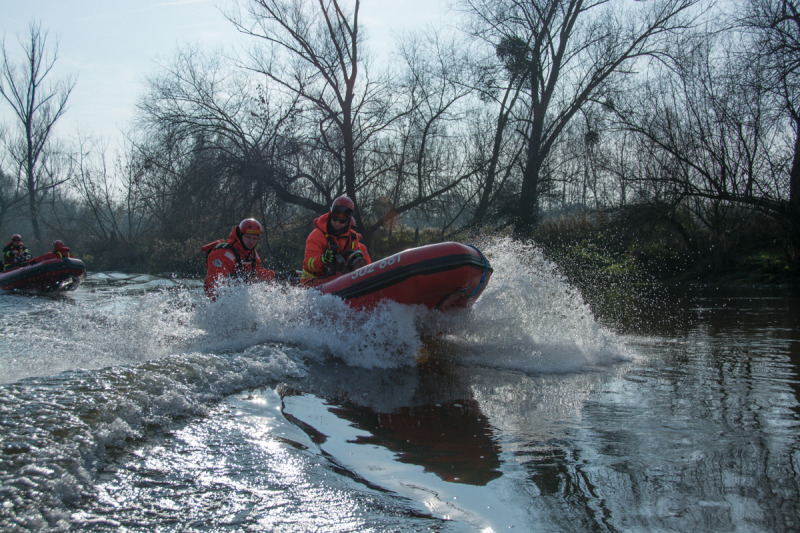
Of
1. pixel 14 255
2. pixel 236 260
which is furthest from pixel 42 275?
pixel 236 260

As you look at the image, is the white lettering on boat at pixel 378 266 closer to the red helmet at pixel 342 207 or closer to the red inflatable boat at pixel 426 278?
the red inflatable boat at pixel 426 278

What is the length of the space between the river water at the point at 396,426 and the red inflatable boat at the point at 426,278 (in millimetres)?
167

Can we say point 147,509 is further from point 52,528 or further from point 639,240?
point 639,240

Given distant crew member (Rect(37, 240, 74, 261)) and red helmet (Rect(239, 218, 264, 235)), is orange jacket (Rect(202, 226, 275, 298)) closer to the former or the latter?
red helmet (Rect(239, 218, 264, 235))

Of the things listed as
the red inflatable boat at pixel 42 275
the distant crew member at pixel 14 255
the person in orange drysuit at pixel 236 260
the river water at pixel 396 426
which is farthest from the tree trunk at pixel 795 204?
the distant crew member at pixel 14 255

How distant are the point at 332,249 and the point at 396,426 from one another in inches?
136

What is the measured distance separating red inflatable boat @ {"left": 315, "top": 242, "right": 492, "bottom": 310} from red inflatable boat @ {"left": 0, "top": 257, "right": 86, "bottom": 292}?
9531 mm

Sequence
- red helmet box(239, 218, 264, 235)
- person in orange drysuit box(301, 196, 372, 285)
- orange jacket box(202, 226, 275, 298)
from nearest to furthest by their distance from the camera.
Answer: person in orange drysuit box(301, 196, 372, 285)
orange jacket box(202, 226, 275, 298)
red helmet box(239, 218, 264, 235)

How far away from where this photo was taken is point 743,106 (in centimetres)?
1180

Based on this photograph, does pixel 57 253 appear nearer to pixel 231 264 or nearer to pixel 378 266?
pixel 231 264

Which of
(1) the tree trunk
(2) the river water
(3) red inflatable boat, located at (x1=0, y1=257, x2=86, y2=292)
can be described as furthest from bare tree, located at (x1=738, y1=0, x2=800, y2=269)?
(3) red inflatable boat, located at (x1=0, y1=257, x2=86, y2=292)

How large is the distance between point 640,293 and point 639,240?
269 centimetres

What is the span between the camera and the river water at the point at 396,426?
1922 millimetres

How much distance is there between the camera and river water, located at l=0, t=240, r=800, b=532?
1922 millimetres
